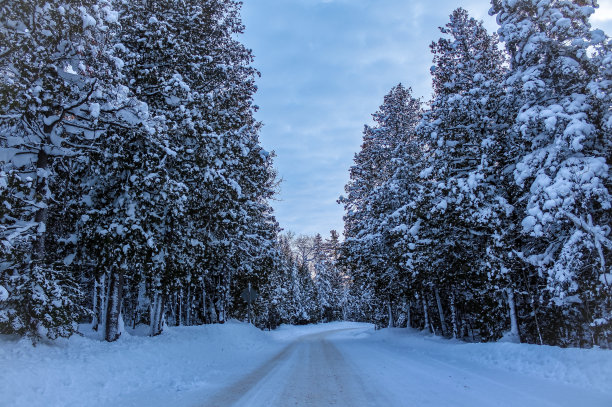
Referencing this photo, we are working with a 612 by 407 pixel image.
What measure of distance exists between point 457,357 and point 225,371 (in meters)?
7.48

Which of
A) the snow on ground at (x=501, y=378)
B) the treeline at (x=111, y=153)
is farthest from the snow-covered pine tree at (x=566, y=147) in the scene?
the treeline at (x=111, y=153)

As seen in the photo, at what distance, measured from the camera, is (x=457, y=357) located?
1176 centimetres

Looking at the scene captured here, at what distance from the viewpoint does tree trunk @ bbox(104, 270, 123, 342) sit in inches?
422

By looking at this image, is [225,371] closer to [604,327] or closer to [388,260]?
[604,327]

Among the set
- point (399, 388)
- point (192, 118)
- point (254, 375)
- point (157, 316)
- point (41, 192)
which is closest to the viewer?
point (399, 388)

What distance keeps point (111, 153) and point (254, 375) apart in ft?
23.7

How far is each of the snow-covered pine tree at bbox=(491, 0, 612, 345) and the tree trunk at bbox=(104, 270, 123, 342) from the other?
Answer: 39.8 feet

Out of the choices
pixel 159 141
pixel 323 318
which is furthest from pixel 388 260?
pixel 323 318

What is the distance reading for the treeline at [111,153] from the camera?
7.09 metres

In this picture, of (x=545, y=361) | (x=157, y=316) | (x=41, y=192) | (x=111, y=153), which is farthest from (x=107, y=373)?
(x=545, y=361)

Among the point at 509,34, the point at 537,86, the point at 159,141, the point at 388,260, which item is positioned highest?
the point at 509,34

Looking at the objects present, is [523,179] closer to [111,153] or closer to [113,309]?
[111,153]

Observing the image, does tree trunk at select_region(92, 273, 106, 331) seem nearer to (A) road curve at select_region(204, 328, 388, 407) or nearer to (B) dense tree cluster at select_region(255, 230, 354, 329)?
(A) road curve at select_region(204, 328, 388, 407)

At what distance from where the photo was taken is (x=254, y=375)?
956 centimetres
